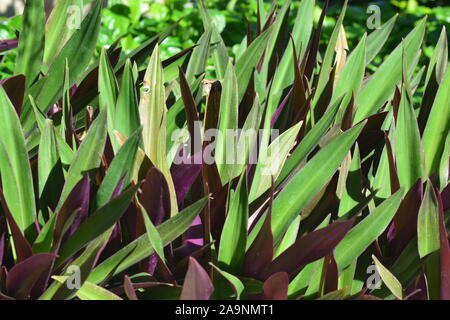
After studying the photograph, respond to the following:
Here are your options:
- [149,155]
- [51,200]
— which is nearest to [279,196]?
[149,155]

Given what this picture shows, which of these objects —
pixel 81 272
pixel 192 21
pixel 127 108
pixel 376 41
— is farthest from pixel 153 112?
pixel 192 21

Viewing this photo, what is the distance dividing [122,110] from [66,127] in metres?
0.15

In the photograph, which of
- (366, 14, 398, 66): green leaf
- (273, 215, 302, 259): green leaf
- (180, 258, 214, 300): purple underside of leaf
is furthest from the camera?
(366, 14, 398, 66): green leaf

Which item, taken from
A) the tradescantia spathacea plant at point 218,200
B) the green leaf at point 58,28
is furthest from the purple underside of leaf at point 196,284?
the green leaf at point 58,28

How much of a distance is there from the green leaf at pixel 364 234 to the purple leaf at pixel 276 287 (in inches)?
5.6

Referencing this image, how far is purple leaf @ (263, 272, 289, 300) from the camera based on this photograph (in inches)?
37.0

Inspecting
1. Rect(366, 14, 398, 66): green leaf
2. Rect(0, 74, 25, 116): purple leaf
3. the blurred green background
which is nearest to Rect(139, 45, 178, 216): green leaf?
Rect(0, 74, 25, 116): purple leaf

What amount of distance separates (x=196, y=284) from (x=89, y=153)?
300 mm

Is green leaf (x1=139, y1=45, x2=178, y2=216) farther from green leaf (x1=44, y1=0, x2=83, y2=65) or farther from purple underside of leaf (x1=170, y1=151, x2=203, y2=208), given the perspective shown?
green leaf (x1=44, y1=0, x2=83, y2=65)

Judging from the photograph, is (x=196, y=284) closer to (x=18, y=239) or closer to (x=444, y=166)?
(x=18, y=239)

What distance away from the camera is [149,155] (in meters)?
1.20

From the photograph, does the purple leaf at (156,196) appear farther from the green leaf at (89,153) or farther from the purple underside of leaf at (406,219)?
the purple underside of leaf at (406,219)

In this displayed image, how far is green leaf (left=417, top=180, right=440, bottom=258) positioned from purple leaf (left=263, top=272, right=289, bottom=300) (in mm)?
240
